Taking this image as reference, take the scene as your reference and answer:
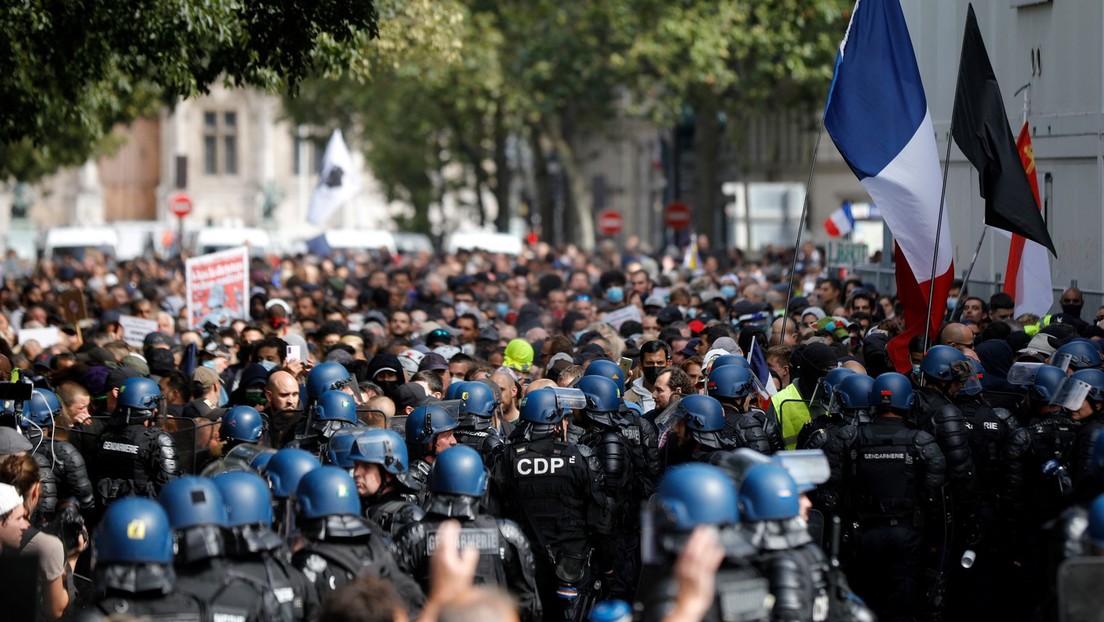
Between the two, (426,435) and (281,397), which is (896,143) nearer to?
(281,397)

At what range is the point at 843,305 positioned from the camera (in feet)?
57.2

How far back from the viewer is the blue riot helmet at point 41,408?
33.1 ft

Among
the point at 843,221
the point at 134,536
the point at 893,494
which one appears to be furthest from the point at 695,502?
the point at 843,221

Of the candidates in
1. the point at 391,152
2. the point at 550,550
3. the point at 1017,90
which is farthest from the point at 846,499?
the point at 391,152

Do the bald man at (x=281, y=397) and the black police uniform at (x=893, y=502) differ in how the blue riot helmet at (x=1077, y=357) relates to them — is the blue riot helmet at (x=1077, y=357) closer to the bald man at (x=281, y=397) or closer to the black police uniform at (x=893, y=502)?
the black police uniform at (x=893, y=502)

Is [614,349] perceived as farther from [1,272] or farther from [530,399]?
[1,272]

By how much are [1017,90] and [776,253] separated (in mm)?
13386

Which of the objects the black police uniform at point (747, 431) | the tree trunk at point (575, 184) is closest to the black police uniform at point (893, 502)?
the black police uniform at point (747, 431)

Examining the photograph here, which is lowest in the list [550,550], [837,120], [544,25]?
[550,550]

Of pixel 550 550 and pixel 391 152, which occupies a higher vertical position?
pixel 391 152

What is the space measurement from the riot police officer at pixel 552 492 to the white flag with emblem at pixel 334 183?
1915cm

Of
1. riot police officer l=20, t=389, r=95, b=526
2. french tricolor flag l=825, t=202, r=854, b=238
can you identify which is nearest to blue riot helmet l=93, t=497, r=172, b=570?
riot police officer l=20, t=389, r=95, b=526

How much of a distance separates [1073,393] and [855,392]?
1107 mm

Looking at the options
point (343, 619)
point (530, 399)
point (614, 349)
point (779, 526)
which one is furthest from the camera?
point (614, 349)
